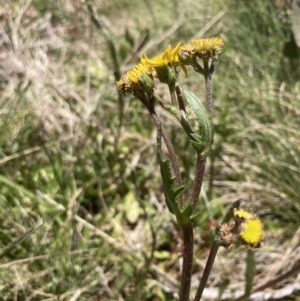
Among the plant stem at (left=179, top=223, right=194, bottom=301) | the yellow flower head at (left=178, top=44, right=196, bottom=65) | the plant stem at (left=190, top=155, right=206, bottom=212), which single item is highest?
the yellow flower head at (left=178, top=44, right=196, bottom=65)

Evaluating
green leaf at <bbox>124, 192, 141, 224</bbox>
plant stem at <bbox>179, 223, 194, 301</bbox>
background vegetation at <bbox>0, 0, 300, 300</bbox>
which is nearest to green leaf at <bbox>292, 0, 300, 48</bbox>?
background vegetation at <bbox>0, 0, 300, 300</bbox>

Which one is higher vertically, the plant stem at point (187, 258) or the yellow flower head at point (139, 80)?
the yellow flower head at point (139, 80)

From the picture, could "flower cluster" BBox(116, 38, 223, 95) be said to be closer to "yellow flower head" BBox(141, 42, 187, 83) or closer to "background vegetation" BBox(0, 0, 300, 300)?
"yellow flower head" BBox(141, 42, 187, 83)

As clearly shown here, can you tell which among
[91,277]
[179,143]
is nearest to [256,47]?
[179,143]

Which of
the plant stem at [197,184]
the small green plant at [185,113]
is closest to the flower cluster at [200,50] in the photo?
the small green plant at [185,113]

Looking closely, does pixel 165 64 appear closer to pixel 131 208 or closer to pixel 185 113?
pixel 185 113

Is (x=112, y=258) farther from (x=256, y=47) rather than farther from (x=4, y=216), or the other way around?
(x=256, y=47)

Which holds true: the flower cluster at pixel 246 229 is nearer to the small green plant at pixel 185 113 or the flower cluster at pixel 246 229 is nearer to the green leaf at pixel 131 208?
the small green plant at pixel 185 113
